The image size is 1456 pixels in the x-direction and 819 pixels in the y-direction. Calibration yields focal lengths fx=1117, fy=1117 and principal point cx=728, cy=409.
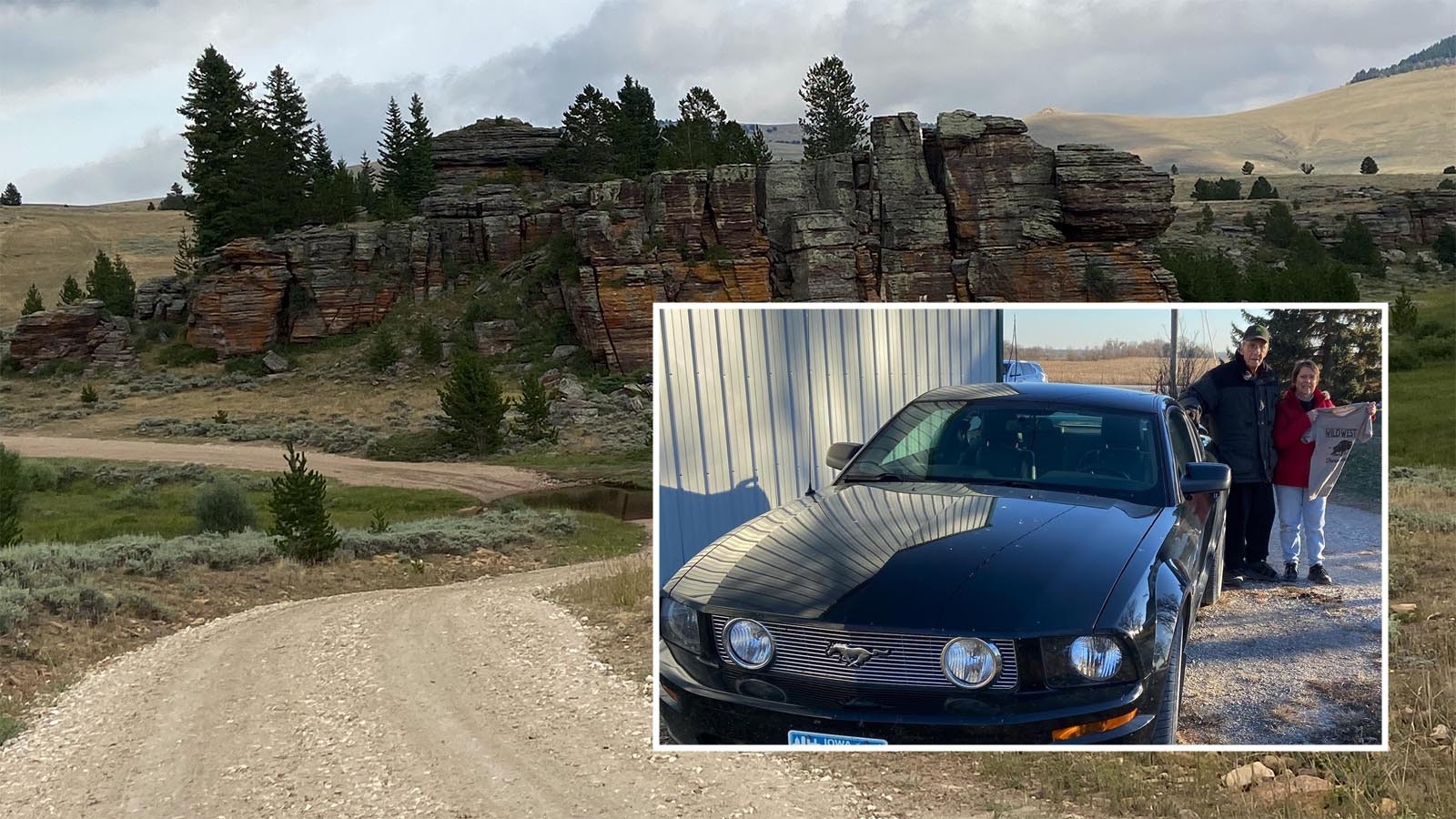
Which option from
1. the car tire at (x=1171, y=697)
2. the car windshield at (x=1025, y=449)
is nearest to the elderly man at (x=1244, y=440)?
the car windshield at (x=1025, y=449)

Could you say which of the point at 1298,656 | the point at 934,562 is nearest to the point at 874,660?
the point at 934,562

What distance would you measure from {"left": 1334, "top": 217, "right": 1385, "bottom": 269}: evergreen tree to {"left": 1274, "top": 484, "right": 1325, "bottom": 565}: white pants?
6337cm

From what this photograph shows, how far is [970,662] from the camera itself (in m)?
3.91

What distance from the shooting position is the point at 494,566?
20656 millimetres

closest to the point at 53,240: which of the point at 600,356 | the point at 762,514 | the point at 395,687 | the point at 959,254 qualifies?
the point at 600,356

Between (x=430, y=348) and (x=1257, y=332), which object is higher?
(x=1257, y=332)

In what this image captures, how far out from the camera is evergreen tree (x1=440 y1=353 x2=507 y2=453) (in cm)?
3775

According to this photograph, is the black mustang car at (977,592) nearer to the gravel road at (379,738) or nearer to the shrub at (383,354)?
the gravel road at (379,738)

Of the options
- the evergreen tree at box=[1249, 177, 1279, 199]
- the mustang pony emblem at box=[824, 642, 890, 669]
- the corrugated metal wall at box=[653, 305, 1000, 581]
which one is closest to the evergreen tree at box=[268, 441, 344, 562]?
the corrugated metal wall at box=[653, 305, 1000, 581]

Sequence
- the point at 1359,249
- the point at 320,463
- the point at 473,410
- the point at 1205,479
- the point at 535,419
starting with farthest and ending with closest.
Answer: the point at 1359,249 → the point at 535,419 → the point at 473,410 → the point at 320,463 → the point at 1205,479

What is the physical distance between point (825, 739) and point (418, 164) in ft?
219

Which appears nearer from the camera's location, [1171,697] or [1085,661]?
[1085,661]

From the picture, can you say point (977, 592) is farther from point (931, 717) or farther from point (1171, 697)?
point (1171, 697)

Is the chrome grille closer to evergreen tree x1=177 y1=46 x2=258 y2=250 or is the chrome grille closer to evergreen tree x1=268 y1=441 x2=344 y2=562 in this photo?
evergreen tree x1=268 y1=441 x2=344 y2=562
